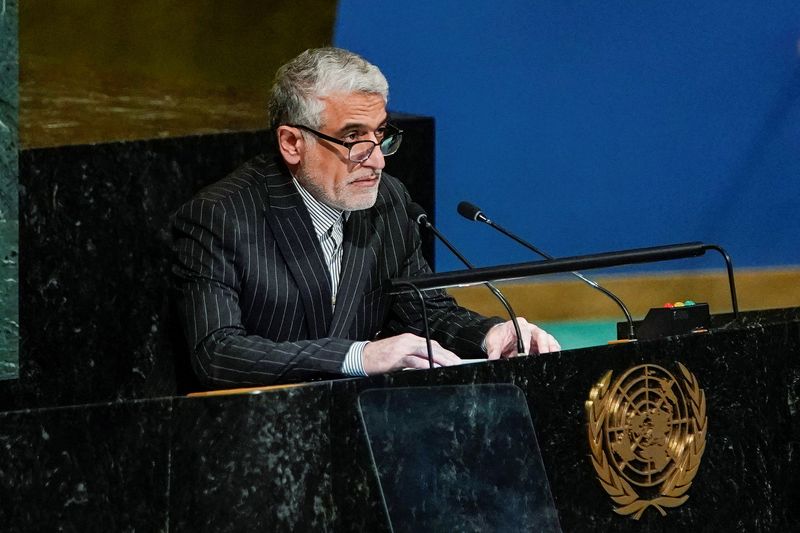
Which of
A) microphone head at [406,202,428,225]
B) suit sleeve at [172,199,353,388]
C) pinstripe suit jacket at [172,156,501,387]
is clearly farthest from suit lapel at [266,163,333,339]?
microphone head at [406,202,428,225]

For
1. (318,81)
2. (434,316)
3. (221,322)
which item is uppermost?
(318,81)

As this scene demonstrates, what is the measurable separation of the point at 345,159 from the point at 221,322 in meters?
0.54

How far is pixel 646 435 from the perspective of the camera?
2.29m

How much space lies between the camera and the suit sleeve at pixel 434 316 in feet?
9.86

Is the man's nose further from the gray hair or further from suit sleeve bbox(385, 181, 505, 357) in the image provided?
suit sleeve bbox(385, 181, 505, 357)

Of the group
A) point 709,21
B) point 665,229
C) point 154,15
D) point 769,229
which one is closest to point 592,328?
point 665,229

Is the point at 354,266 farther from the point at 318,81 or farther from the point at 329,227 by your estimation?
the point at 318,81

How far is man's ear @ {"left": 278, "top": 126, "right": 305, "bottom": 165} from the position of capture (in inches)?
121

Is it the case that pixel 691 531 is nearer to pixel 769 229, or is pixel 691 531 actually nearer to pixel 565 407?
pixel 565 407

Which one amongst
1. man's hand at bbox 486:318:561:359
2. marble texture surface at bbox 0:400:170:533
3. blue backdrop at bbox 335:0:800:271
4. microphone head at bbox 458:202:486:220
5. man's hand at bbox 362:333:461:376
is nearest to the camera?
marble texture surface at bbox 0:400:170:533

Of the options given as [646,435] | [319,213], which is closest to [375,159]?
[319,213]

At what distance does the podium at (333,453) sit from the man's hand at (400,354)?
0.23m

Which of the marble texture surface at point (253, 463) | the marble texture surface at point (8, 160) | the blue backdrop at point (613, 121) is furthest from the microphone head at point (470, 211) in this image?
the blue backdrop at point (613, 121)

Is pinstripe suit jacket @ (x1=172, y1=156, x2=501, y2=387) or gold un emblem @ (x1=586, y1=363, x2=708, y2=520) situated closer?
gold un emblem @ (x1=586, y1=363, x2=708, y2=520)
